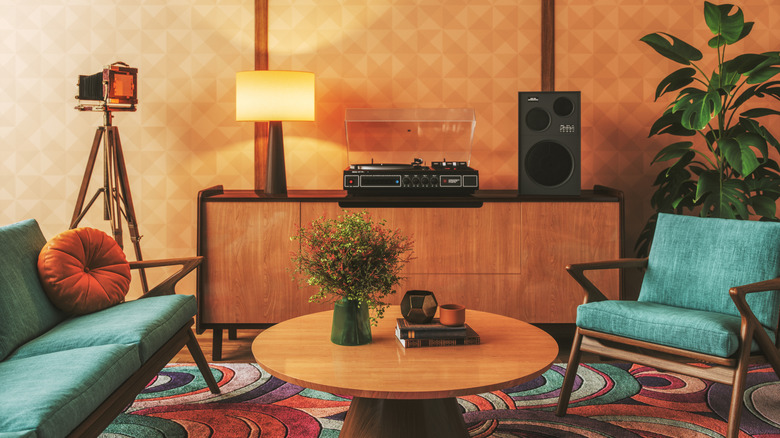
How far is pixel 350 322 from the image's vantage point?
187cm

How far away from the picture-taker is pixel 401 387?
5.00ft

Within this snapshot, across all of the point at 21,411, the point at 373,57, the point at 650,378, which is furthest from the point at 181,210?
the point at 650,378

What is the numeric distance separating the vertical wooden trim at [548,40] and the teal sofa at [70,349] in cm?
219

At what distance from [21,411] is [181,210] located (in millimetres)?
2338

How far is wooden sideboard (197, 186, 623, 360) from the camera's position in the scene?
304 centimetres

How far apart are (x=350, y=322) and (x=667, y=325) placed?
3.43ft

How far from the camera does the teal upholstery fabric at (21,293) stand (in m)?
1.86

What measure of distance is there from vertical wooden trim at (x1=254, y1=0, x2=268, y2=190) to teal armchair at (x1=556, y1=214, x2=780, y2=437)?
195 centimetres

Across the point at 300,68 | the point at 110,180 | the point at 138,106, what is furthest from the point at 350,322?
the point at 138,106

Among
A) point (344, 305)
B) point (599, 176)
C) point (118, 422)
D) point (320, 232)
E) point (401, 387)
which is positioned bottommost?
point (118, 422)

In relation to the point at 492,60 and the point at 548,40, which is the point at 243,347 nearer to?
the point at 492,60

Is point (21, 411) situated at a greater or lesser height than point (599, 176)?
lesser

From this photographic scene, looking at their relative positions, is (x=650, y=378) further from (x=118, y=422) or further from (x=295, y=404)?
(x=118, y=422)

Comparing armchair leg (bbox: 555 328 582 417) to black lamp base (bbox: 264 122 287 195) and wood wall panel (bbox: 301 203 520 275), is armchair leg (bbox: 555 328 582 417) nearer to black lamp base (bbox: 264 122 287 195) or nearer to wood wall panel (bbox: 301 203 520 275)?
wood wall panel (bbox: 301 203 520 275)
